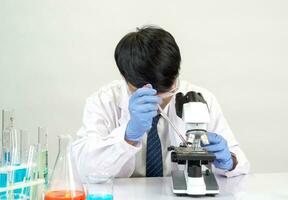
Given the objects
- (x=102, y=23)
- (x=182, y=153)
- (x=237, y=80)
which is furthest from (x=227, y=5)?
(x=182, y=153)

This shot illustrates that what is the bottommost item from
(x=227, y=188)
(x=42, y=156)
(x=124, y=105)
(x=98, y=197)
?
(x=227, y=188)

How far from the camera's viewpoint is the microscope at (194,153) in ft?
5.30

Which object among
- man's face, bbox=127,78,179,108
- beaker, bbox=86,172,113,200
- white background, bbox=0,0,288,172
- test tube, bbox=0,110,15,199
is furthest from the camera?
white background, bbox=0,0,288,172

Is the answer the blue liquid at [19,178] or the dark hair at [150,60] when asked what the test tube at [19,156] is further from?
the dark hair at [150,60]

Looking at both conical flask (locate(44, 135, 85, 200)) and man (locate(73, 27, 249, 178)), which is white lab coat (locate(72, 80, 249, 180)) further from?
conical flask (locate(44, 135, 85, 200))

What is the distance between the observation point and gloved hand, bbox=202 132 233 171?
75.3 inches

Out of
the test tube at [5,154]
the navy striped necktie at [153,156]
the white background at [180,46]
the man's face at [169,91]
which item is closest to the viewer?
the test tube at [5,154]

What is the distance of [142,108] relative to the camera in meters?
1.86

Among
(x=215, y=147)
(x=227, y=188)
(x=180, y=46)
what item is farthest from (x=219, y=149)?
(x=180, y=46)

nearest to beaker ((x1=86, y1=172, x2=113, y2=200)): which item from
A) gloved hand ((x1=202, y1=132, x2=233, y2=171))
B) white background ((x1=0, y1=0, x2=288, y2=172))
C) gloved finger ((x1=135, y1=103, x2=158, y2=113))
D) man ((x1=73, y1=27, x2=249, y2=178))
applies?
man ((x1=73, y1=27, x2=249, y2=178))

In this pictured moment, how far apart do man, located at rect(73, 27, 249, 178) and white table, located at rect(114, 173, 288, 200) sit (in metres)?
0.09

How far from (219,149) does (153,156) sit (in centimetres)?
38

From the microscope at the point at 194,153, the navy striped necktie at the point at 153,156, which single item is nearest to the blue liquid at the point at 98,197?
the microscope at the point at 194,153

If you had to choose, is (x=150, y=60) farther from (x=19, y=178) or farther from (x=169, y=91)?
(x=19, y=178)
